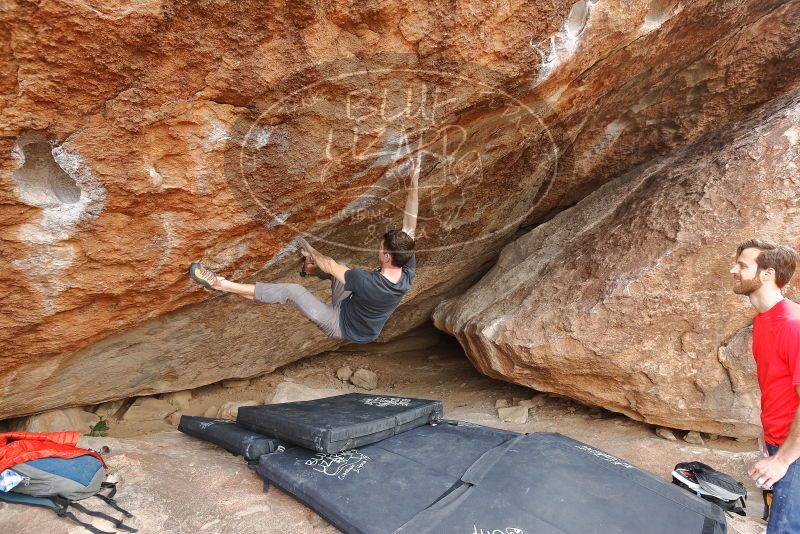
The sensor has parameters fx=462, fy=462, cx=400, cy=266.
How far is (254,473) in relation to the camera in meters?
2.91

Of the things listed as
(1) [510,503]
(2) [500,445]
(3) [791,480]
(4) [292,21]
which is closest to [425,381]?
(2) [500,445]

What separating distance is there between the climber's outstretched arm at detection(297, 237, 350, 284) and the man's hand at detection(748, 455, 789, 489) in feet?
7.38

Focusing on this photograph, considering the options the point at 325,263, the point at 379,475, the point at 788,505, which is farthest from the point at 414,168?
the point at 788,505

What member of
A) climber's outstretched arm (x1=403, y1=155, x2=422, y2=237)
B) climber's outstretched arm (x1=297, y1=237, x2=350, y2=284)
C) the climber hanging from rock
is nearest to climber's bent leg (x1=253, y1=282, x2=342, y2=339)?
the climber hanging from rock

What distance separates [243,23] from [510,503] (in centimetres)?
264

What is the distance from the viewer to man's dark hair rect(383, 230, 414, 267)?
114 inches

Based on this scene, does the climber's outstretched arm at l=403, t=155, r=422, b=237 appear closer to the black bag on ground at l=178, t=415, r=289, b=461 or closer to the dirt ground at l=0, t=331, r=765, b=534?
the black bag on ground at l=178, t=415, r=289, b=461

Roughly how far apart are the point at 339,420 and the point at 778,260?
98.9 inches

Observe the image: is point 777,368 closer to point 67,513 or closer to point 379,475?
point 379,475

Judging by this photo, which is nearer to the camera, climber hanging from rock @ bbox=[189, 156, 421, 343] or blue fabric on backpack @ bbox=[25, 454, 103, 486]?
blue fabric on backpack @ bbox=[25, 454, 103, 486]

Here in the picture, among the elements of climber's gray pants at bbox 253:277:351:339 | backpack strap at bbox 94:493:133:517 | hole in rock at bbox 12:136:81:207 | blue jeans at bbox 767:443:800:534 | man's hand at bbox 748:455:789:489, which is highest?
hole in rock at bbox 12:136:81:207

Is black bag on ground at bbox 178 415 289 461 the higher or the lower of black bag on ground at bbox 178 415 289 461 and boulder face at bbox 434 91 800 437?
the lower

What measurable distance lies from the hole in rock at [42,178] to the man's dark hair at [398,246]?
5.48 ft

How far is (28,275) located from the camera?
2.49 meters
